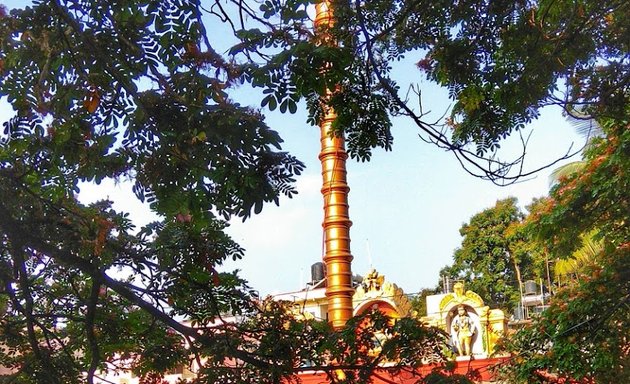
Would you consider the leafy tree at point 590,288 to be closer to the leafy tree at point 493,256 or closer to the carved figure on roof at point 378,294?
the carved figure on roof at point 378,294

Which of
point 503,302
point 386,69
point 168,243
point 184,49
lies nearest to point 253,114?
point 184,49

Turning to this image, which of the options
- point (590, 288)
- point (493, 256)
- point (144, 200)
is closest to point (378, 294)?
point (590, 288)

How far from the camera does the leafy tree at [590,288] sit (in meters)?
5.16

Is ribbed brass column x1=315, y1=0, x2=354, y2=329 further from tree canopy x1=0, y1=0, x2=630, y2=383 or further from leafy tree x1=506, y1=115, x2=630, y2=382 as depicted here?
tree canopy x1=0, y1=0, x2=630, y2=383

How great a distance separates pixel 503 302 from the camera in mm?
17781

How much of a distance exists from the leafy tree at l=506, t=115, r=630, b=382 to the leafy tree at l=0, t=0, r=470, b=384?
1734 mm

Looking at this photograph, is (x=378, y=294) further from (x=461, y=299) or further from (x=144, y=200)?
(x=144, y=200)

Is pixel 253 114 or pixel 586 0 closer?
pixel 253 114

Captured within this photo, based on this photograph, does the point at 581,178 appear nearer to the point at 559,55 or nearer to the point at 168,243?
the point at 559,55

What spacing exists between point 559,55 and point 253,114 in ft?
6.39

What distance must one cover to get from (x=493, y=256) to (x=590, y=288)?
43.8 feet

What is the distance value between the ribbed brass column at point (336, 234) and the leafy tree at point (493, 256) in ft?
36.4

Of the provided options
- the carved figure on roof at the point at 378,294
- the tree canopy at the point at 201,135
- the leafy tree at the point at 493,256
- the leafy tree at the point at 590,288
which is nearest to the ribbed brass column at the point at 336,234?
the leafy tree at the point at 590,288

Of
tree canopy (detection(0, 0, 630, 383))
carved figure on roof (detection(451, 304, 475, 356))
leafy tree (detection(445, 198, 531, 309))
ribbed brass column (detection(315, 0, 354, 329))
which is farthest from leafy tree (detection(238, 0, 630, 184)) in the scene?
leafy tree (detection(445, 198, 531, 309))
